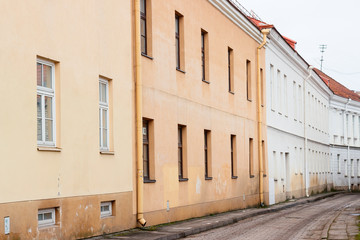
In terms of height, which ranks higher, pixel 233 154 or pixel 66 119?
pixel 66 119

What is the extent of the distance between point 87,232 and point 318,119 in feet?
125

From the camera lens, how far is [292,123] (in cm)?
3800

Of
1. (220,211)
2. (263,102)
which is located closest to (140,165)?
(220,211)

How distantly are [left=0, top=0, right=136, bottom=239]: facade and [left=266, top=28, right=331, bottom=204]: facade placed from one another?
55.4ft

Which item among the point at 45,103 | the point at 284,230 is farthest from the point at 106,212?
the point at 284,230

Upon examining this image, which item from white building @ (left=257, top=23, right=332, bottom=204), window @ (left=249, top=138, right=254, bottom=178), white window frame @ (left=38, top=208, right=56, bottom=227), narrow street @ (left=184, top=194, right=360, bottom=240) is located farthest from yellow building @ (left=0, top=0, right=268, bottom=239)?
white building @ (left=257, top=23, right=332, bottom=204)

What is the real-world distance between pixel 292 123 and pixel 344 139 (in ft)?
75.6

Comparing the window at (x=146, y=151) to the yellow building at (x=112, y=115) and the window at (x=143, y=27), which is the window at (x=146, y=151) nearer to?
the yellow building at (x=112, y=115)

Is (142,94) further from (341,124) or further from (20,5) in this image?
(341,124)

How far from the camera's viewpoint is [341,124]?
58.8 metres

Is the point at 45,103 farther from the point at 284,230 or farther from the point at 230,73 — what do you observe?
the point at 230,73

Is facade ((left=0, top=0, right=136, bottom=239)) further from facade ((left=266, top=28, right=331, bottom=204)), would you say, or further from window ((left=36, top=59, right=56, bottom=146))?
facade ((left=266, top=28, right=331, bottom=204))

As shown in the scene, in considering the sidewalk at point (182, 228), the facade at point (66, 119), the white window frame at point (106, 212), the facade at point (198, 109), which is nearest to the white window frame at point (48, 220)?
the facade at point (66, 119)

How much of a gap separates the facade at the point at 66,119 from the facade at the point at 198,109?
1.71 metres
